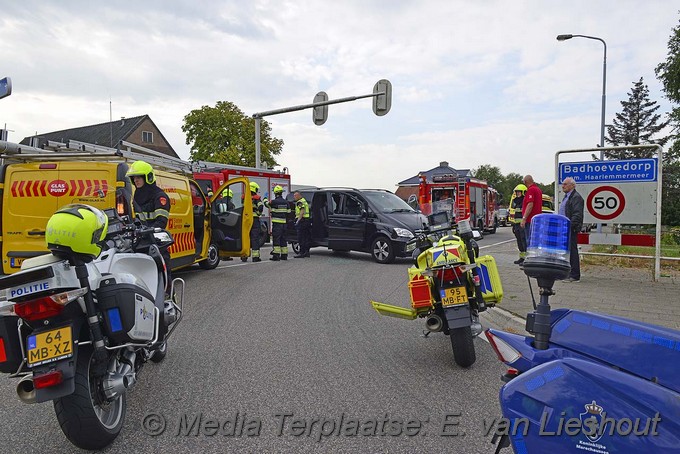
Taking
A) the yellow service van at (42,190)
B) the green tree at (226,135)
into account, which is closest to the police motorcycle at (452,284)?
the yellow service van at (42,190)

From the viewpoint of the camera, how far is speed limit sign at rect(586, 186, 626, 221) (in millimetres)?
9359

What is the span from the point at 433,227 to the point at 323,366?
175 cm

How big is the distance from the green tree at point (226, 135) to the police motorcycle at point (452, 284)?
4004 cm

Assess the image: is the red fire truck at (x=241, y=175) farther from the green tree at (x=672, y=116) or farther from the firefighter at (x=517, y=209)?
the green tree at (x=672, y=116)

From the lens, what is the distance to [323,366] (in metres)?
4.65

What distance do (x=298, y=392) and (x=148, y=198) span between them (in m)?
3.51

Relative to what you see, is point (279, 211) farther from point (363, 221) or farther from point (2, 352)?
point (2, 352)

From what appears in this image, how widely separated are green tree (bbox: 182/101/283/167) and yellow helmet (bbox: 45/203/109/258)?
137 feet

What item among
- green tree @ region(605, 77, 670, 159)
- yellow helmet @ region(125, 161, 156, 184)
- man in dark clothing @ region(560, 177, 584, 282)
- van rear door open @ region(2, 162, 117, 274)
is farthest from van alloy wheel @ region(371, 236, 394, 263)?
green tree @ region(605, 77, 670, 159)

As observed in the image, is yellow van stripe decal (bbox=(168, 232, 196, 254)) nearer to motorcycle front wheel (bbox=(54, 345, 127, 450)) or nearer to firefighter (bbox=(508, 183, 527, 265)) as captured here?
motorcycle front wheel (bbox=(54, 345, 127, 450))

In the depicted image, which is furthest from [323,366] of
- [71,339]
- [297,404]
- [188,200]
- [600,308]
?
[188,200]

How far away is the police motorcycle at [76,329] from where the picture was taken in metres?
2.76

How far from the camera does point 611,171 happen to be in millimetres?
9422

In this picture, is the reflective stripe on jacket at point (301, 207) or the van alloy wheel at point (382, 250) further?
the reflective stripe on jacket at point (301, 207)
